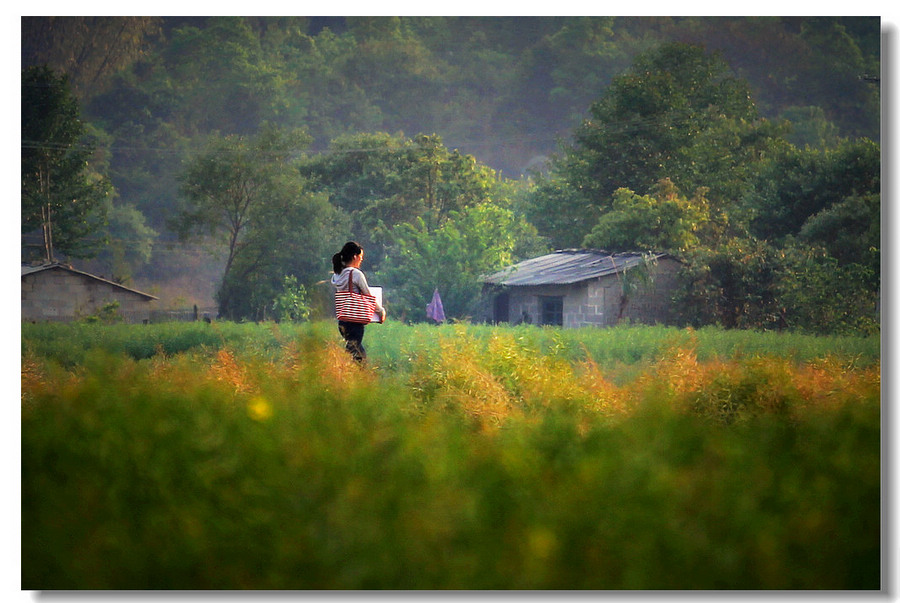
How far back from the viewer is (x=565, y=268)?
2262 centimetres

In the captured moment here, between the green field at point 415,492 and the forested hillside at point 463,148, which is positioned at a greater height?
the forested hillside at point 463,148

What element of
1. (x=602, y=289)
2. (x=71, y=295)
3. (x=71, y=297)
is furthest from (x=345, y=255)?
(x=71, y=295)

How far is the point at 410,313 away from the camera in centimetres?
2550

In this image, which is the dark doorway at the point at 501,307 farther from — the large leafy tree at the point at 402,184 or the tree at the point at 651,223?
the large leafy tree at the point at 402,184

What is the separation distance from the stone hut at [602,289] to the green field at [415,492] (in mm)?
15335

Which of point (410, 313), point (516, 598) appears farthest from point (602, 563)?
point (410, 313)

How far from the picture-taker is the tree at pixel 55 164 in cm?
793

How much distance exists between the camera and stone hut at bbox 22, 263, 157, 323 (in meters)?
15.8

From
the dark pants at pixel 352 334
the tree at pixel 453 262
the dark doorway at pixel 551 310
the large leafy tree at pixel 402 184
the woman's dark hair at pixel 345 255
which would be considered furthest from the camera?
the large leafy tree at pixel 402 184

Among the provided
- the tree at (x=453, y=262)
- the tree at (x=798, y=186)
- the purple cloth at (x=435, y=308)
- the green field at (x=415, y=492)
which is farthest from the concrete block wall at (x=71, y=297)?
the tree at (x=798, y=186)

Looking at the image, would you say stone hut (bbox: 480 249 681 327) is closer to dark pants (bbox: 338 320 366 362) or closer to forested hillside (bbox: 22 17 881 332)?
forested hillside (bbox: 22 17 881 332)

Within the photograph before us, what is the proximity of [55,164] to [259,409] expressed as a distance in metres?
11.0

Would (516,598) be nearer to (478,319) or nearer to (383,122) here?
(478,319)

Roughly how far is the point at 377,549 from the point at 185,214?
30.4 m
